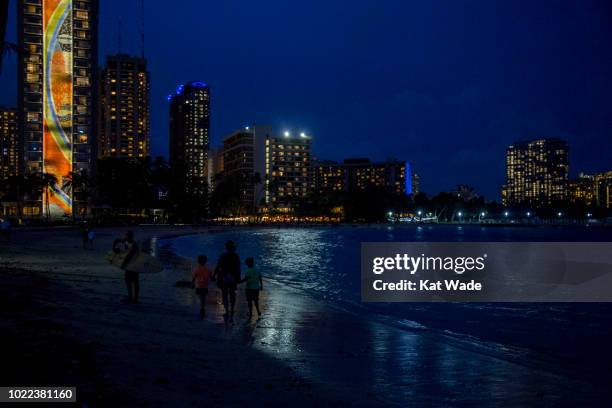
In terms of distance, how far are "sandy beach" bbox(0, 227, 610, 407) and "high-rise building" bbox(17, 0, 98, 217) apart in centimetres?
13056

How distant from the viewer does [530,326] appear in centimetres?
1639

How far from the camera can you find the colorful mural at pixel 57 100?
13495cm

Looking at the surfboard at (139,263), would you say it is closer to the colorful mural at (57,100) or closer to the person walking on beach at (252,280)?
the person walking on beach at (252,280)

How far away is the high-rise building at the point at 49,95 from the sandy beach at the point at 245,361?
131 m

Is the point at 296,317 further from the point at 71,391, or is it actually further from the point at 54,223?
the point at 54,223

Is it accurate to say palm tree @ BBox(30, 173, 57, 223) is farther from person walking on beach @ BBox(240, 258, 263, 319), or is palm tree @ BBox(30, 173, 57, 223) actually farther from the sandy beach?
person walking on beach @ BBox(240, 258, 263, 319)

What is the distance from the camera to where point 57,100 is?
447 feet

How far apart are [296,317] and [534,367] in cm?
675

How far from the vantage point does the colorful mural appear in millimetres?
134950

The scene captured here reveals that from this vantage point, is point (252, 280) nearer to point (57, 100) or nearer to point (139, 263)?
point (139, 263)

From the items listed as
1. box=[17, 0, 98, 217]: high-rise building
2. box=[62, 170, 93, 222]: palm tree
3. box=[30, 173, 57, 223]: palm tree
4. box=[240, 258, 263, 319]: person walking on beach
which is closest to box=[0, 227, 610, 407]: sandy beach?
box=[240, 258, 263, 319]: person walking on beach

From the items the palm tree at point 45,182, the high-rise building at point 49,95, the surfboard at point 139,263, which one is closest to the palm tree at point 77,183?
the high-rise building at point 49,95

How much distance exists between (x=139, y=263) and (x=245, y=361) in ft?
19.8

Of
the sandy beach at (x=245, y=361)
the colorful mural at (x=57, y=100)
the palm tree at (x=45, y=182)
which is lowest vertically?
the sandy beach at (x=245, y=361)
